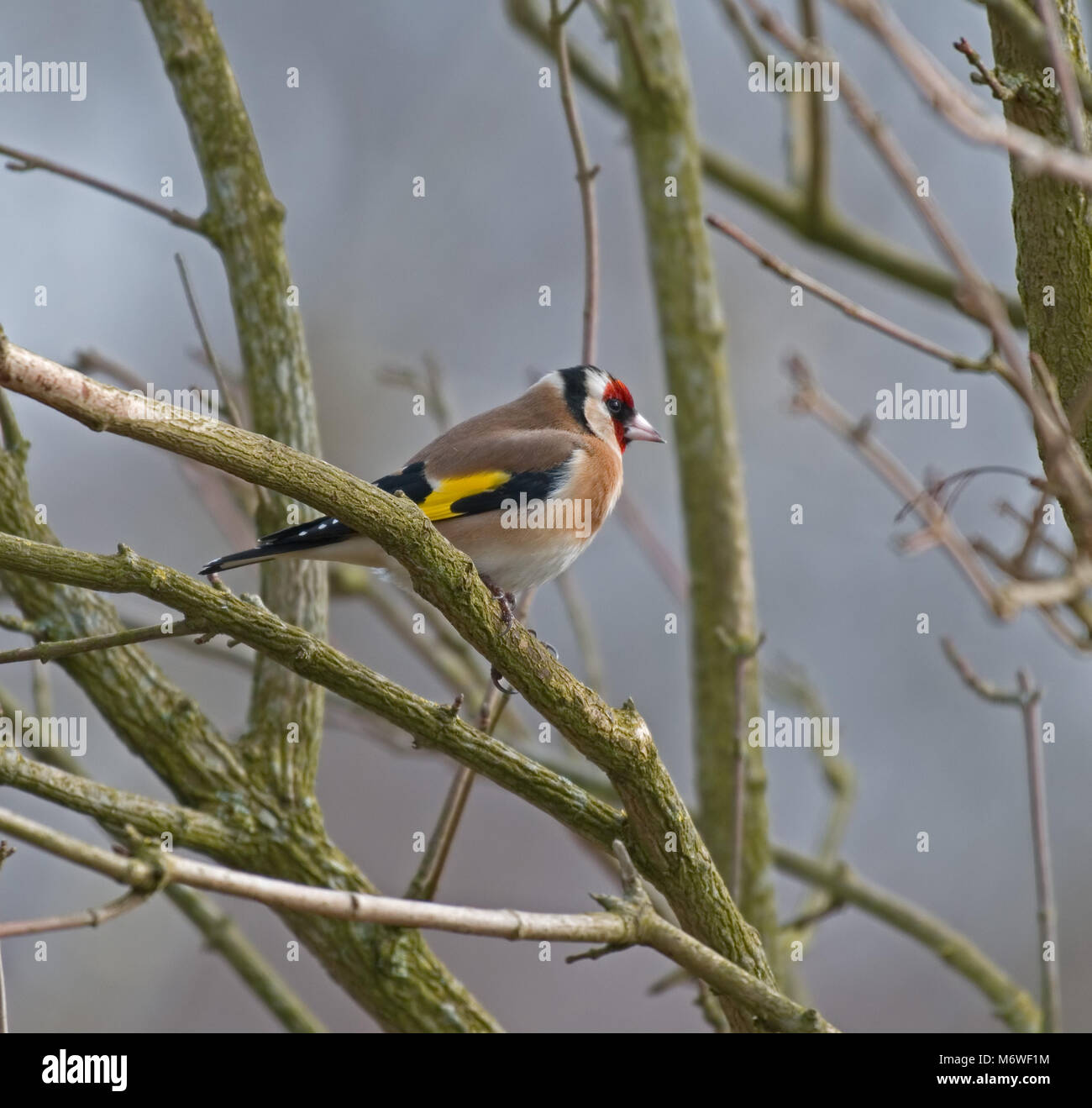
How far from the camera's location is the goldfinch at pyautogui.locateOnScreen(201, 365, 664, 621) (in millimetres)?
4406

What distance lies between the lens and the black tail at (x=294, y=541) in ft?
12.0

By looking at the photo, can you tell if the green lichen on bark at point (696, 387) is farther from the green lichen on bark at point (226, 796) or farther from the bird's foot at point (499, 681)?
the green lichen on bark at point (226, 796)

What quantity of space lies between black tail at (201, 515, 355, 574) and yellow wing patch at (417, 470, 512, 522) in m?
0.73

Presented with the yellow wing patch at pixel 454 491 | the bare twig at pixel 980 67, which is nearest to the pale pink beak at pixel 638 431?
the yellow wing patch at pixel 454 491

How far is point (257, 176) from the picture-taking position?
4.13m

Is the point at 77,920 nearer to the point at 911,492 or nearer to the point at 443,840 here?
the point at 911,492

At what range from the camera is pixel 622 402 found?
5.46m

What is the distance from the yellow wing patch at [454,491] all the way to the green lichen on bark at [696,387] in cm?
92

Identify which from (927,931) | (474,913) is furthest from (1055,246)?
(927,931)

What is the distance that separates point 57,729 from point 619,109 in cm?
365

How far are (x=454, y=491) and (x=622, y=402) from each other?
125 centimetres
